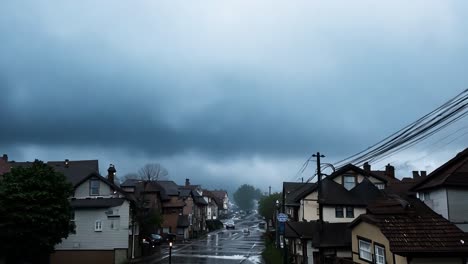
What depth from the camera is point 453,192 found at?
91.9 feet

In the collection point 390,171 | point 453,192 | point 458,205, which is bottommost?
point 458,205

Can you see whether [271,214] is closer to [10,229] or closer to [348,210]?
[348,210]

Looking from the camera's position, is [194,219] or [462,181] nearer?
[462,181]

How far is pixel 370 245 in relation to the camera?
23.6m

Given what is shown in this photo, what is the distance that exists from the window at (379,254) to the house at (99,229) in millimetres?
26896

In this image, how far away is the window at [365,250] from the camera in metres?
23.8

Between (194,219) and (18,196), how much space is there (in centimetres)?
6243

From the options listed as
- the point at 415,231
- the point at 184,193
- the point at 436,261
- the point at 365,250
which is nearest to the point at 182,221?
the point at 184,193

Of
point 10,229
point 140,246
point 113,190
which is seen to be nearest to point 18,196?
point 10,229

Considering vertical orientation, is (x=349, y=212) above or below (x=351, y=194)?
below

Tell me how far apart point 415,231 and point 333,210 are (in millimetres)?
21627

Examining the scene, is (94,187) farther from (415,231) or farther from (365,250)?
(415,231)

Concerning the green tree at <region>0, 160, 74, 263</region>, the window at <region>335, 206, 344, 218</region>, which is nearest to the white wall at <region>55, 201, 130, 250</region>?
the green tree at <region>0, 160, 74, 263</region>

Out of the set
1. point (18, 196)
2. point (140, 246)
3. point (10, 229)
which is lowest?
point (140, 246)
